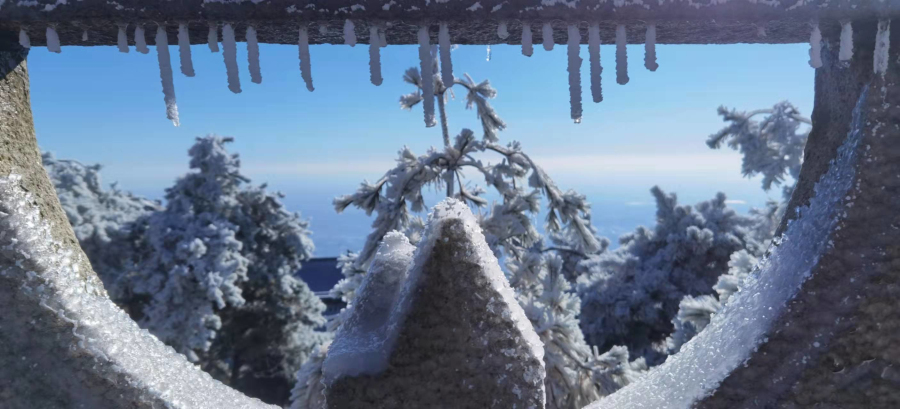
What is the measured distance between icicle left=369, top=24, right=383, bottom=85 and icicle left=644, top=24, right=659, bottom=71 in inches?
38.7

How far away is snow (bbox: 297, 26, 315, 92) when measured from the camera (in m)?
1.78

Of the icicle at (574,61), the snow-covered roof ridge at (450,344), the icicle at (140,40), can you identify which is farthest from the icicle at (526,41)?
the icicle at (140,40)

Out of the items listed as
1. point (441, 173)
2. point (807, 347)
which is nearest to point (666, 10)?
point (807, 347)

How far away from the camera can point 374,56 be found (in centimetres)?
180

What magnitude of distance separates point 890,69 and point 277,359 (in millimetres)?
14144

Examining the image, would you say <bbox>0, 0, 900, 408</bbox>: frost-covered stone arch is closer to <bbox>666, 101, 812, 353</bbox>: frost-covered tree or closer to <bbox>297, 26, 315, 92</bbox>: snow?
<bbox>297, 26, 315, 92</bbox>: snow

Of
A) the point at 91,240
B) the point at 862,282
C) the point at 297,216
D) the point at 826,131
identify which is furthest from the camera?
the point at 297,216

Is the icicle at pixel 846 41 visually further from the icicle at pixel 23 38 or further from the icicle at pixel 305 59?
the icicle at pixel 23 38

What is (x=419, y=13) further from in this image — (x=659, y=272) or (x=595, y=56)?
(x=659, y=272)

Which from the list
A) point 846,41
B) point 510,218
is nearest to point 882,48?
point 846,41

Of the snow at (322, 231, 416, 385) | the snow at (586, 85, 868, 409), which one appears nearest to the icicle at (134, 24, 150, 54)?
the snow at (322, 231, 416, 385)

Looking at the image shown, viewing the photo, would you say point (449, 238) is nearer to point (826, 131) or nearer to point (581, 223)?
point (826, 131)

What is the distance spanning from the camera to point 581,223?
22.4 ft

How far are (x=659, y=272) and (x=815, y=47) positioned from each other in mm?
8560
